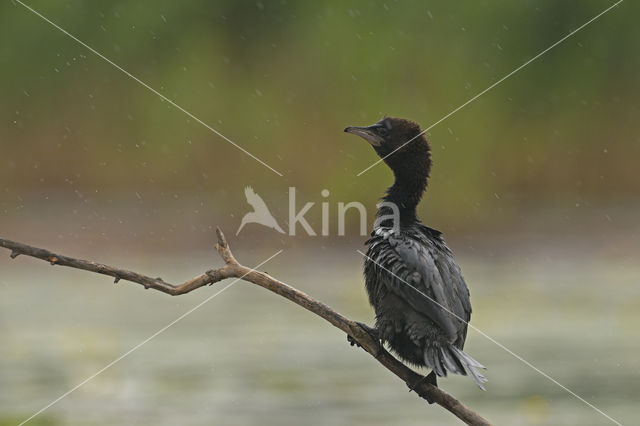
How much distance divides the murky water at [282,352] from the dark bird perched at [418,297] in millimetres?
2996

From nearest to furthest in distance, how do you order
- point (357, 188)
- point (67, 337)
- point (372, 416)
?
point (372, 416) → point (67, 337) → point (357, 188)

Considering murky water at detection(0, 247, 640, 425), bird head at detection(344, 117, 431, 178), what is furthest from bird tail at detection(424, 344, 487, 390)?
murky water at detection(0, 247, 640, 425)

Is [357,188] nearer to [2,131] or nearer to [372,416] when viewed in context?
[2,131]

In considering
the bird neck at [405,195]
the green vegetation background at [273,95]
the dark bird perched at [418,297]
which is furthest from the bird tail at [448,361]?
the green vegetation background at [273,95]

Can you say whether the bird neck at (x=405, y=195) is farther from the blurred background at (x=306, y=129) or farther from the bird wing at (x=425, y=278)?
the blurred background at (x=306, y=129)

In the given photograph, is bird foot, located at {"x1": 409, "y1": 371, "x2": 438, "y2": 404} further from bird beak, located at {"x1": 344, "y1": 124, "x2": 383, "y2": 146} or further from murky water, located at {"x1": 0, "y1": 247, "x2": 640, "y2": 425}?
murky water, located at {"x1": 0, "y1": 247, "x2": 640, "y2": 425}

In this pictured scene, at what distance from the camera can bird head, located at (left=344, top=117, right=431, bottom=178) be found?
19.7 ft

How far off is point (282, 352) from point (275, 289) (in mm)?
5211

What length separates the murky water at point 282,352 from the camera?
8.61m

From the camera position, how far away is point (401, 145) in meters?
6.00

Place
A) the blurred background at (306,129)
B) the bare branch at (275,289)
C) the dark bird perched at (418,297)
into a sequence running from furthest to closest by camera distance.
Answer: the blurred background at (306,129) < the dark bird perched at (418,297) < the bare branch at (275,289)

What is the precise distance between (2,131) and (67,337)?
5100 millimetres

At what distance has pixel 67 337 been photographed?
33.8 feet

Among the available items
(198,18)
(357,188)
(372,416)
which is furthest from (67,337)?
(198,18)
